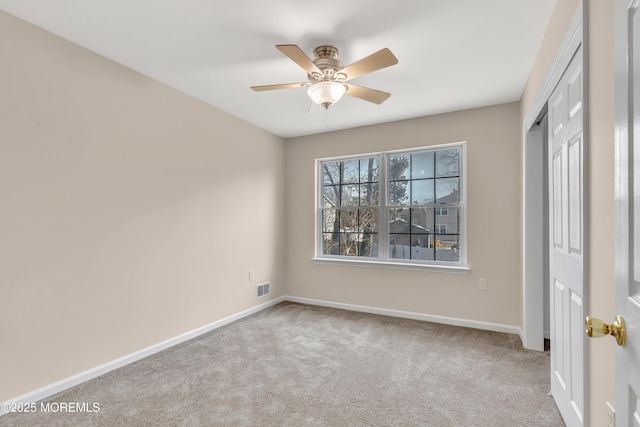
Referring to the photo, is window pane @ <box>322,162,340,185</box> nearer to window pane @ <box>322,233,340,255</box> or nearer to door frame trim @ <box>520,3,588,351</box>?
window pane @ <box>322,233,340,255</box>

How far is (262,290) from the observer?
429 centimetres

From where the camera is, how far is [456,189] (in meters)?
3.79

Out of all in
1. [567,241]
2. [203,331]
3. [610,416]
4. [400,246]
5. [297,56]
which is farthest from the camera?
[400,246]

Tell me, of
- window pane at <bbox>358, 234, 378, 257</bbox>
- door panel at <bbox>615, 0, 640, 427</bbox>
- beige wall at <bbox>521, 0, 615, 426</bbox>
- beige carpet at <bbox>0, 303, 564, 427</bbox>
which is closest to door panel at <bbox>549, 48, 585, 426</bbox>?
beige wall at <bbox>521, 0, 615, 426</bbox>

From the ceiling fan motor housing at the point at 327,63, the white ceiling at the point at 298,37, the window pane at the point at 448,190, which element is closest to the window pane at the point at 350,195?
the window pane at the point at 448,190

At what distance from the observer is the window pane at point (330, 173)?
461 centimetres

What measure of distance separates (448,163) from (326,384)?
282cm

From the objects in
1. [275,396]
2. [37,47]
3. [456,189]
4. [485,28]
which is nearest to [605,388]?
[275,396]

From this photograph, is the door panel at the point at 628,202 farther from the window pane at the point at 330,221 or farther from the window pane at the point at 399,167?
the window pane at the point at 330,221

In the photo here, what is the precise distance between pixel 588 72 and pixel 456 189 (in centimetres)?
252

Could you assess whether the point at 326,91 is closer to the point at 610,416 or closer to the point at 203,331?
the point at 610,416

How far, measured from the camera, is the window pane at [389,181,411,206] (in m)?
4.08

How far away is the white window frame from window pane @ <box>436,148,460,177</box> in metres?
0.05

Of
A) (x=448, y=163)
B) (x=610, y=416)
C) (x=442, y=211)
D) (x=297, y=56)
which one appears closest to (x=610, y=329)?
(x=610, y=416)
